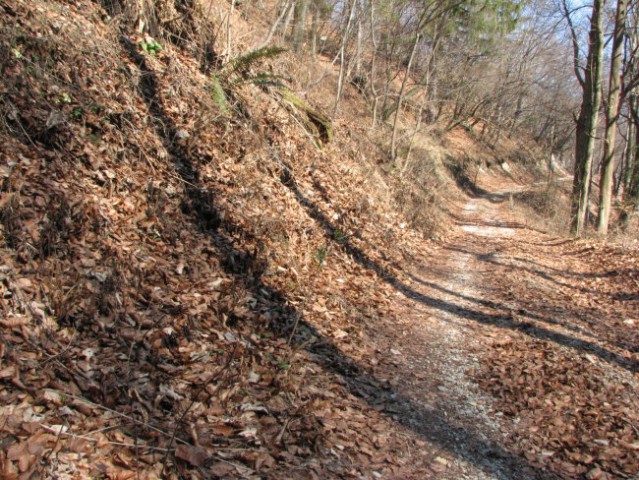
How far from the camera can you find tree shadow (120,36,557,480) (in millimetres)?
3764

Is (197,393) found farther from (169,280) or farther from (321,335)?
(321,335)

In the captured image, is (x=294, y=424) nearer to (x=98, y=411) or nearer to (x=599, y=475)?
(x=98, y=411)

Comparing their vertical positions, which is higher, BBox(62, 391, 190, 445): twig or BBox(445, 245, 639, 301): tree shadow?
BBox(445, 245, 639, 301): tree shadow

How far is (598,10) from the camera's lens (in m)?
12.5

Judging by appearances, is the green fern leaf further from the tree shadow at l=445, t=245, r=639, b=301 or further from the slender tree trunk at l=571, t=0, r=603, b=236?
the slender tree trunk at l=571, t=0, r=603, b=236

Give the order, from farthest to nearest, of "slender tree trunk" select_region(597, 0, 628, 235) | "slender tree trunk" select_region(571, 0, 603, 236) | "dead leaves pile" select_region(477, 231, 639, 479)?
"slender tree trunk" select_region(597, 0, 628, 235), "slender tree trunk" select_region(571, 0, 603, 236), "dead leaves pile" select_region(477, 231, 639, 479)

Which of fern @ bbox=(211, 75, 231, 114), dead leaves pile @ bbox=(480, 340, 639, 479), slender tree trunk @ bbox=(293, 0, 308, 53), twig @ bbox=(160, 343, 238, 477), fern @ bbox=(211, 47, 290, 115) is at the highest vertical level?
slender tree trunk @ bbox=(293, 0, 308, 53)

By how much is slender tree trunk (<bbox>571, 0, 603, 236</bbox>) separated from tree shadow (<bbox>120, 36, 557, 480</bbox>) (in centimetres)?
890

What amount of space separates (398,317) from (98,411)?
4.63m

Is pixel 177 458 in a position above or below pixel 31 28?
below

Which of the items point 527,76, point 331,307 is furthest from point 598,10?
point 527,76

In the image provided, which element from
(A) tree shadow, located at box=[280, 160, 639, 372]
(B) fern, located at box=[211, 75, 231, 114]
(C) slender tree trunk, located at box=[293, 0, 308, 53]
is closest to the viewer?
(A) tree shadow, located at box=[280, 160, 639, 372]

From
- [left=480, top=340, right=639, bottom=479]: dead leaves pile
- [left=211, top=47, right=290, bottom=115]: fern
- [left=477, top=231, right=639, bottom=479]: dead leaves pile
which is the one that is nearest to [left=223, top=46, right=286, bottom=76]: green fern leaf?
[left=211, top=47, right=290, bottom=115]: fern

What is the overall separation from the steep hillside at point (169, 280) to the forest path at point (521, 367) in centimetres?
43
